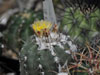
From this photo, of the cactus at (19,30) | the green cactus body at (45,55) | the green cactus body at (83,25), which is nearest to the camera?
the green cactus body at (45,55)

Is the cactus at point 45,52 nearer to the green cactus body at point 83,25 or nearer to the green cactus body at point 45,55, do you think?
the green cactus body at point 45,55

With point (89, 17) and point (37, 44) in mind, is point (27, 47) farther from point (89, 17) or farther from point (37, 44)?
point (89, 17)

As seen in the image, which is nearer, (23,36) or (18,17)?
(23,36)

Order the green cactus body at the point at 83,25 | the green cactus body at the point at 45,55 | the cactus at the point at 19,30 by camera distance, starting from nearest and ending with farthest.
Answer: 1. the green cactus body at the point at 45,55
2. the green cactus body at the point at 83,25
3. the cactus at the point at 19,30

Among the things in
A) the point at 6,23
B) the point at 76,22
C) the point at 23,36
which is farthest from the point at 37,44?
the point at 6,23

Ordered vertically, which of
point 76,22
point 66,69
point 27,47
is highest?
point 76,22

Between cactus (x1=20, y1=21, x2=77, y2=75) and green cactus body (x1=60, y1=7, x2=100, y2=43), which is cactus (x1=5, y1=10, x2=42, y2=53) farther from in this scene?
cactus (x1=20, y1=21, x2=77, y2=75)

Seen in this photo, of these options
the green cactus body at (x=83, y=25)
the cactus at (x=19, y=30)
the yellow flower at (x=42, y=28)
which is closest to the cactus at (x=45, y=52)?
the yellow flower at (x=42, y=28)
